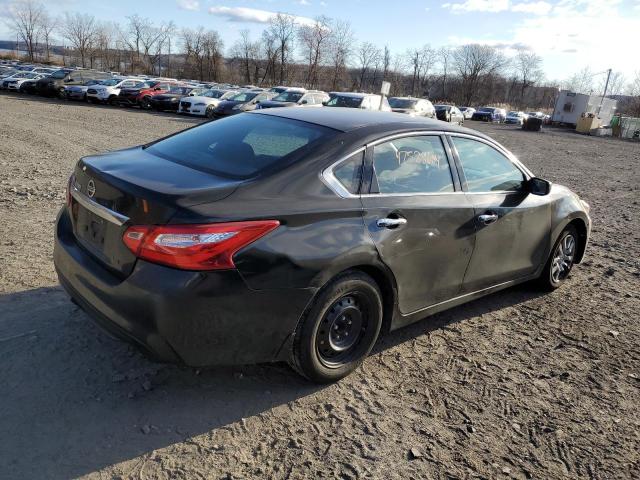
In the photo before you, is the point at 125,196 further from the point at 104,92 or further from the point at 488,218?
the point at 104,92

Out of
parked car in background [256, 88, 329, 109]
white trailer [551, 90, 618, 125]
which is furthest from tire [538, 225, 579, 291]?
white trailer [551, 90, 618, 125]

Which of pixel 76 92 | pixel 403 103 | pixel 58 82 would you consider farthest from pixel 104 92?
pixel 403 103

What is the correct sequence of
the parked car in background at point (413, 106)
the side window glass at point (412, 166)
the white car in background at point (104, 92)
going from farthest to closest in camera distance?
the white car in background at point (104, 92)
the parked car in background at point (413, 106)
the side window glass at point (412, 166)

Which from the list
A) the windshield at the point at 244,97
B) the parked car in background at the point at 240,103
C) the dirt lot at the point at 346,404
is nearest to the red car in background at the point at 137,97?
the windshield at the point at 244,97

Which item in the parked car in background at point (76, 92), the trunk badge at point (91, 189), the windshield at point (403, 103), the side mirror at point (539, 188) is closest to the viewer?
the trunk badge at point (91, 189)

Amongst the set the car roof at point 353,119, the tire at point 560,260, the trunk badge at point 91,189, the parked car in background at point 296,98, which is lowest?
the tire at point 560,260

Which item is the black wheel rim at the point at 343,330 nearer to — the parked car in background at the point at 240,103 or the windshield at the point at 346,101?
the windshield at the point at 346,101

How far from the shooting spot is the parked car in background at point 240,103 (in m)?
23.8

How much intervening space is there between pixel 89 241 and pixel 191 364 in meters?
0.96

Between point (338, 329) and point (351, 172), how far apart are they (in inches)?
38.5

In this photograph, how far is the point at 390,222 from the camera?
3209mm

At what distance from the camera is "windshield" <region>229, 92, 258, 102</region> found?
25.4m

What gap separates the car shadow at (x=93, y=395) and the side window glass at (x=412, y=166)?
1.23 meters

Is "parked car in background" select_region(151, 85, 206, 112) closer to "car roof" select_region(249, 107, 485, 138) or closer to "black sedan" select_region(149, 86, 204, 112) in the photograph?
"black sedan" select_region(149, 86, 204, 112)
